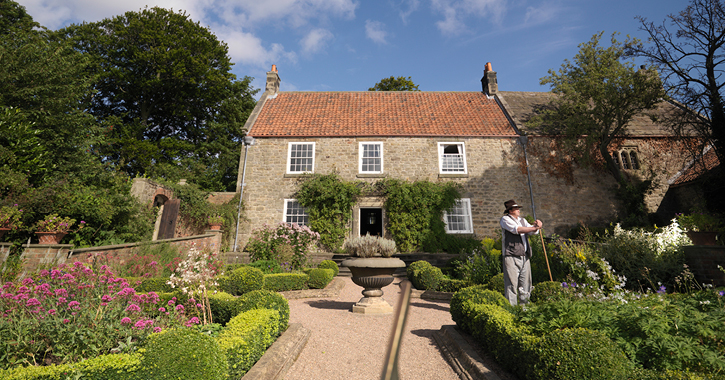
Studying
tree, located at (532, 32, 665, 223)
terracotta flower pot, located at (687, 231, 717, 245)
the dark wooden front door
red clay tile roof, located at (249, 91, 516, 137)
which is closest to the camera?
terracotta flower pot, located at (687, 231, 717, 245)

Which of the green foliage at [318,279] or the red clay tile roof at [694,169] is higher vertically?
the red clay tile roof at [694,169]

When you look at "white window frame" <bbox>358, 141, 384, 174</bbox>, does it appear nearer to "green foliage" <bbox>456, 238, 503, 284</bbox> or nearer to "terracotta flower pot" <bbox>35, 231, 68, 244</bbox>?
"green foliage" <bbox>456, 238, 503, 284</bbox>

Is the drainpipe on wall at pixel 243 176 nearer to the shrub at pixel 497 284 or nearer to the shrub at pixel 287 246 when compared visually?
the shrub at pixel 287 246

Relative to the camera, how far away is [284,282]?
840 cm

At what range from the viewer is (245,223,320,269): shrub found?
10.1 metres

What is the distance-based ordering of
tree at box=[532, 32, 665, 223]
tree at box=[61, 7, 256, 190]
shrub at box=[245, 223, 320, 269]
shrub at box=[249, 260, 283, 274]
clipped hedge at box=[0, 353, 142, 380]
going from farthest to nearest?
1. tree at box=[61, 7, 256, 190]
2. tree at box=[532, 32, 665, 223]
3. shrub at box=[245, 223, 320, 269]
4. shrub at box=[249, 260, 283, 274]
5. clipped hedge at box=[0, 353, 142, 380]

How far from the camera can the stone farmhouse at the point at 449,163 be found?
13.8 metres

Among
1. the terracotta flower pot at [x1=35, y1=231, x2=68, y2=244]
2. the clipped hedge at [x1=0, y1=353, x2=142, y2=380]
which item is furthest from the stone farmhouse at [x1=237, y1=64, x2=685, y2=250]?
the clipped hedge at [x1=0, y1=353, x2=142, y2=380]

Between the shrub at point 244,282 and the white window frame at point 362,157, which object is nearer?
the shrub at point 244,282

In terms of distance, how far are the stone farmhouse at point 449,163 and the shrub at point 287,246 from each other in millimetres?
3036

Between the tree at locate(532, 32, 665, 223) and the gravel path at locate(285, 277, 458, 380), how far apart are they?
10.9 m

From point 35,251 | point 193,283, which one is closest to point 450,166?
point 193,283

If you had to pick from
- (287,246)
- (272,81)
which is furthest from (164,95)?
(287,246)

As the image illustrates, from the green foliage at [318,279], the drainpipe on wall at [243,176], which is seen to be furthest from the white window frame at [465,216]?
the drainpipe on wall at [243,176]
